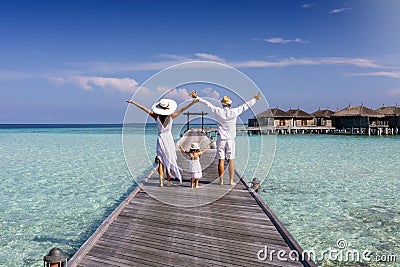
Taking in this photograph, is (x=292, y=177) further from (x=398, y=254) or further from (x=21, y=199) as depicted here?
(x=21, y=199)

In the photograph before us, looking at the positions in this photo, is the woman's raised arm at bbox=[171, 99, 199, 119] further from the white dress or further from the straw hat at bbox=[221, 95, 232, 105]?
the white dress

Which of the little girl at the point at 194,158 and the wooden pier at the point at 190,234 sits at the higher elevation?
the little girl at the point at 194,158

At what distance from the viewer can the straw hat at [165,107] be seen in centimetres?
684

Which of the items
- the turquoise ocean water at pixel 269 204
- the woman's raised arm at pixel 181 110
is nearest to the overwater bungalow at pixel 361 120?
the turquoise ocean water at pixel 269 204

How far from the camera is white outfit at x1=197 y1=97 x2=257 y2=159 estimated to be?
7.01 m

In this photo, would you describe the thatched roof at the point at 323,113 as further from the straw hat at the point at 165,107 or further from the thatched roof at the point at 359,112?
the straw hat at the point at 165,107

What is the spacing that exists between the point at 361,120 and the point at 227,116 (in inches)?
1868

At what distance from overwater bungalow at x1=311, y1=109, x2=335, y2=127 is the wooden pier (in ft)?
172

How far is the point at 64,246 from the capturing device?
6043mm

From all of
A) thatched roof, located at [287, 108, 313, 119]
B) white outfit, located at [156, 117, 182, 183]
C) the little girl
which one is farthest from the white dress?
thatched roof, located at [287, 108, 313, 119]

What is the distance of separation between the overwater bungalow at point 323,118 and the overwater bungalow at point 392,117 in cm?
780

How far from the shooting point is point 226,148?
7395 millimetres

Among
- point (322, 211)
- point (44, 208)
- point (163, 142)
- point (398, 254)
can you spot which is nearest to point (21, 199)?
point (44, 208)

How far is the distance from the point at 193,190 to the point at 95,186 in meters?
5.55
